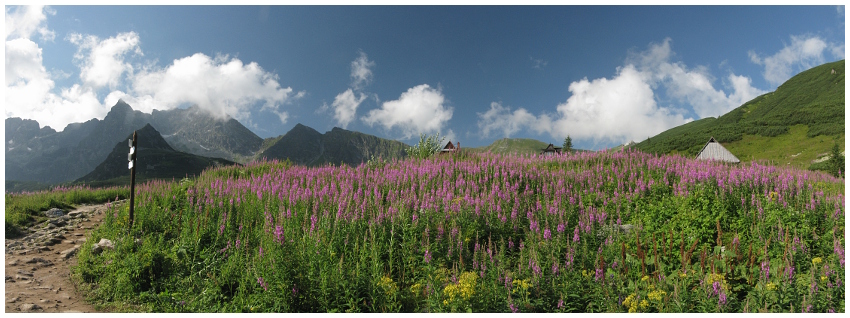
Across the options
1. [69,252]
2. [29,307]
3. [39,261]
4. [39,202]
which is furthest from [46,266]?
[39,202]

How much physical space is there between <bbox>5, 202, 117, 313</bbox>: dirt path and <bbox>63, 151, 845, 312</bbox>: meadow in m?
0.35

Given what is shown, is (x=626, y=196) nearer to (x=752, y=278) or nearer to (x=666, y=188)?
(x=666, y=188)

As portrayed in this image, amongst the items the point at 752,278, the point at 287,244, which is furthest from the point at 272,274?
the point at 752,278

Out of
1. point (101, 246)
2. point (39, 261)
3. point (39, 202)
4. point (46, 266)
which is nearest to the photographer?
point (46, 266)

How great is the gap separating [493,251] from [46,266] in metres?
8.80

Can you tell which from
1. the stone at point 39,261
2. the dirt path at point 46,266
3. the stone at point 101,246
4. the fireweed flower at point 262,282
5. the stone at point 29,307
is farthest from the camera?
the stone at point 101,246

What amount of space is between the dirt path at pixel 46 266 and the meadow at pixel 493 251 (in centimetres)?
35

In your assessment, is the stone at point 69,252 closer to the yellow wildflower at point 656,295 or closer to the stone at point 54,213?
the stone at point 54,213

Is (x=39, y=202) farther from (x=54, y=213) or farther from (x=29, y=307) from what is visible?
(x=29, y=307)

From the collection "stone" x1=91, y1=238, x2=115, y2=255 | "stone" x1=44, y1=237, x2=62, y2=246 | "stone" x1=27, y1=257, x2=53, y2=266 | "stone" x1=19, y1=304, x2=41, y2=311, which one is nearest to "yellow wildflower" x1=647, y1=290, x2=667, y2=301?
"stone" x1=19, y1=304, x2=41, y2=311

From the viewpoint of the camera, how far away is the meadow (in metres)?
4.80

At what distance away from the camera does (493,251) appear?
691cm

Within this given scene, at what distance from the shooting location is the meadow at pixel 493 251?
480 centimetres

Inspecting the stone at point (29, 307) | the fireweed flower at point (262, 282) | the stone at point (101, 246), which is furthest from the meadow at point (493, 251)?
the stone at point (29, 307)
